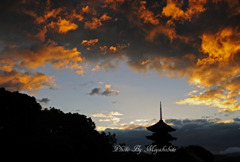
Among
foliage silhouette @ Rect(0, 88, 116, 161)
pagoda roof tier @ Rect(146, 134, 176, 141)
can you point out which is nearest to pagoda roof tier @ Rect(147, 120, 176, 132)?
pagoda roof tier @ Rect(146, 134, 176, 141)

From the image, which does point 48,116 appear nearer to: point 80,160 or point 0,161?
point 80,160

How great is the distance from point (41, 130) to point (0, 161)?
9.43m

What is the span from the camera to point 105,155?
4441cm

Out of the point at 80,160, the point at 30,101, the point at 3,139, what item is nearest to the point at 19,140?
the point at 3,139

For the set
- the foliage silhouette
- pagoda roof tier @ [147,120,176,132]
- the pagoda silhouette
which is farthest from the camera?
pagoda roof tier @ [147,120,176,132]

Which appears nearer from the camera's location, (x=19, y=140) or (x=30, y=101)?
(x=19, y=140)

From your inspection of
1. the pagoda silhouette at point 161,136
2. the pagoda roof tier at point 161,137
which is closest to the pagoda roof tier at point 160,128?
the pagoda silhouette at point 161,136

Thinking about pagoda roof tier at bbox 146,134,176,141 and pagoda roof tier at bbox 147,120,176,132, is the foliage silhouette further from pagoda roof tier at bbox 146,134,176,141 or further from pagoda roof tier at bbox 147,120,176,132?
pagoda roof tier at bbox 147,120,176,132

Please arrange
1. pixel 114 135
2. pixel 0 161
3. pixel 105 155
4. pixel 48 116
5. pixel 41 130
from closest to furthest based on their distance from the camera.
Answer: pixel 0 161 < pixel 41 130 < pixel 105 155 < pixel 48 116 < pixel 114 135

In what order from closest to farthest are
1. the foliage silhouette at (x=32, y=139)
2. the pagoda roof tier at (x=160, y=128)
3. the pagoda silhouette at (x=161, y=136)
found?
the foliage silhouette at (x=32, y=139) → the pagoda silhouette at (x=161, y=136) → the pagoda roof tier at (x=160, y=128)

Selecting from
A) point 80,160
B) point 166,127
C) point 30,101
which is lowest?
point 80,160

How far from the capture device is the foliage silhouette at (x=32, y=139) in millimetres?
30453

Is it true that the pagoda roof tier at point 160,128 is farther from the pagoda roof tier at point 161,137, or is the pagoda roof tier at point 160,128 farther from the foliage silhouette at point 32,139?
the foliage silhouette at point 32,139

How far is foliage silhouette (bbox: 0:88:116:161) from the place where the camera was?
30.5 m
